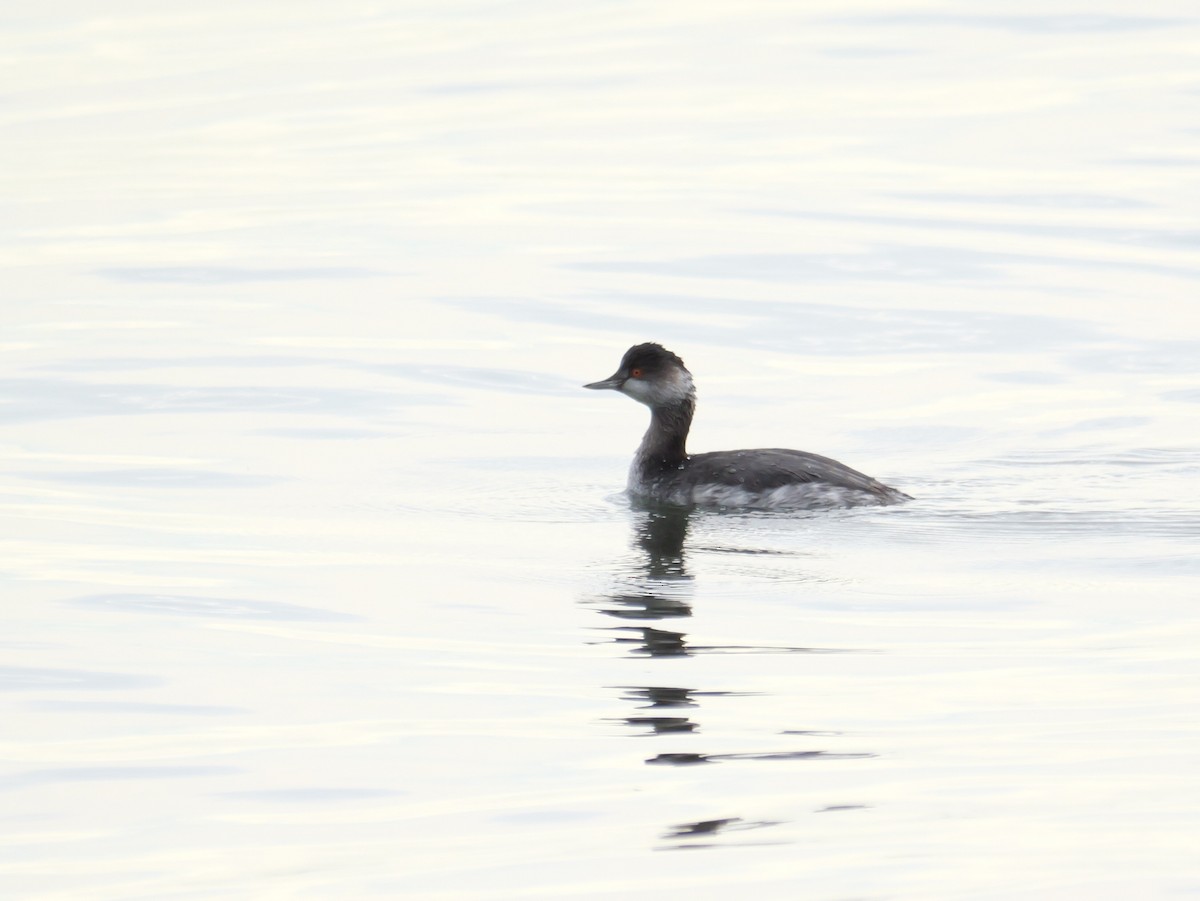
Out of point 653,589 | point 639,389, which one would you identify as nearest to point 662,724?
point 653,589

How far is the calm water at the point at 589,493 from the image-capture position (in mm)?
6938

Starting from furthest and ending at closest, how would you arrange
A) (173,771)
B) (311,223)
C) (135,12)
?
(135,12) < (311,223) < (173,771)

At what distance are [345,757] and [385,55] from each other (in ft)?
96.6

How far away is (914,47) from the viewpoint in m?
36.0

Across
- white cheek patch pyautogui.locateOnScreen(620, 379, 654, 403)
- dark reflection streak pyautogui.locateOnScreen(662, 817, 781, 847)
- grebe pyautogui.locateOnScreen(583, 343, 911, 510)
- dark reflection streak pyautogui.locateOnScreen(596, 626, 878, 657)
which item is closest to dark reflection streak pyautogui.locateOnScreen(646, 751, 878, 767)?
dark reflection streak pyautogui.locateOnScreen(662, 817, 781, 847)

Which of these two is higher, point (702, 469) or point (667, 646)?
point (702, 469)

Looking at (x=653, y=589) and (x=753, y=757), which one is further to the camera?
(x=653, y=589)

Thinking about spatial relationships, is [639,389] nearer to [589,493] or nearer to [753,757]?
[589,493]

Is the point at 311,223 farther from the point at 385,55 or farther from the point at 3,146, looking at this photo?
the point at 385,55

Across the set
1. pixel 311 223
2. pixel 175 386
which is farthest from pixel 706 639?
pixel 311 223

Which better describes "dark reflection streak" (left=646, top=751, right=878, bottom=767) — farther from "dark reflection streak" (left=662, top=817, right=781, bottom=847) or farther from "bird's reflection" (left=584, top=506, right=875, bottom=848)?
"dark reflection streak" (left=662, top=817, right=781, bottom=847)

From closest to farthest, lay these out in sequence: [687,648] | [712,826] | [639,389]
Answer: [712,826] < [687,648] < [639,389]

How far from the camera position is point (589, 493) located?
521 inches

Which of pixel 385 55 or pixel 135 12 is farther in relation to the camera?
pixel 135 12
